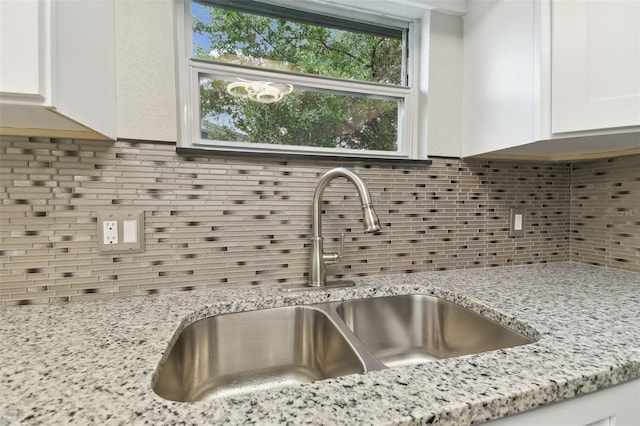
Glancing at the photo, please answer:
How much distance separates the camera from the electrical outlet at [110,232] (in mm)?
871

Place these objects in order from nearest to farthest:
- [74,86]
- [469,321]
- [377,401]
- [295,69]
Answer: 1. [377,401]
2. [74,86]
3. [469,321]
4. [295,69]

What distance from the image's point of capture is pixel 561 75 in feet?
2.99

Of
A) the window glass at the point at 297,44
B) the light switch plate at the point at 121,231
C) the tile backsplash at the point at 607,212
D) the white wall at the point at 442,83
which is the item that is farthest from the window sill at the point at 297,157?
the tile backsplash at the point at 607,212

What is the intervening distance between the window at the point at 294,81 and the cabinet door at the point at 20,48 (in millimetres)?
474

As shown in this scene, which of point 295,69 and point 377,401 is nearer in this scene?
point 377,401

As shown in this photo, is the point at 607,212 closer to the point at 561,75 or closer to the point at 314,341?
the point at 561,75

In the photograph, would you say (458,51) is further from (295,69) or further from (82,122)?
(82,122)

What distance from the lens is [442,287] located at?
998mm

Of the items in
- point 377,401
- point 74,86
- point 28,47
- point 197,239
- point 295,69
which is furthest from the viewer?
point 295,69

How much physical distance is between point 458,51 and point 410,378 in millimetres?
1253

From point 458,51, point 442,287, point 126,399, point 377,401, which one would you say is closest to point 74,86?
point 126,399

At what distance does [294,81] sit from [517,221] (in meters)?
1.10

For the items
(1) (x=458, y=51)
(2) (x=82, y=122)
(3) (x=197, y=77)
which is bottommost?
(2) (x=82, y=122)

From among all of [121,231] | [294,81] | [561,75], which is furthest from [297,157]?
[561,75]
